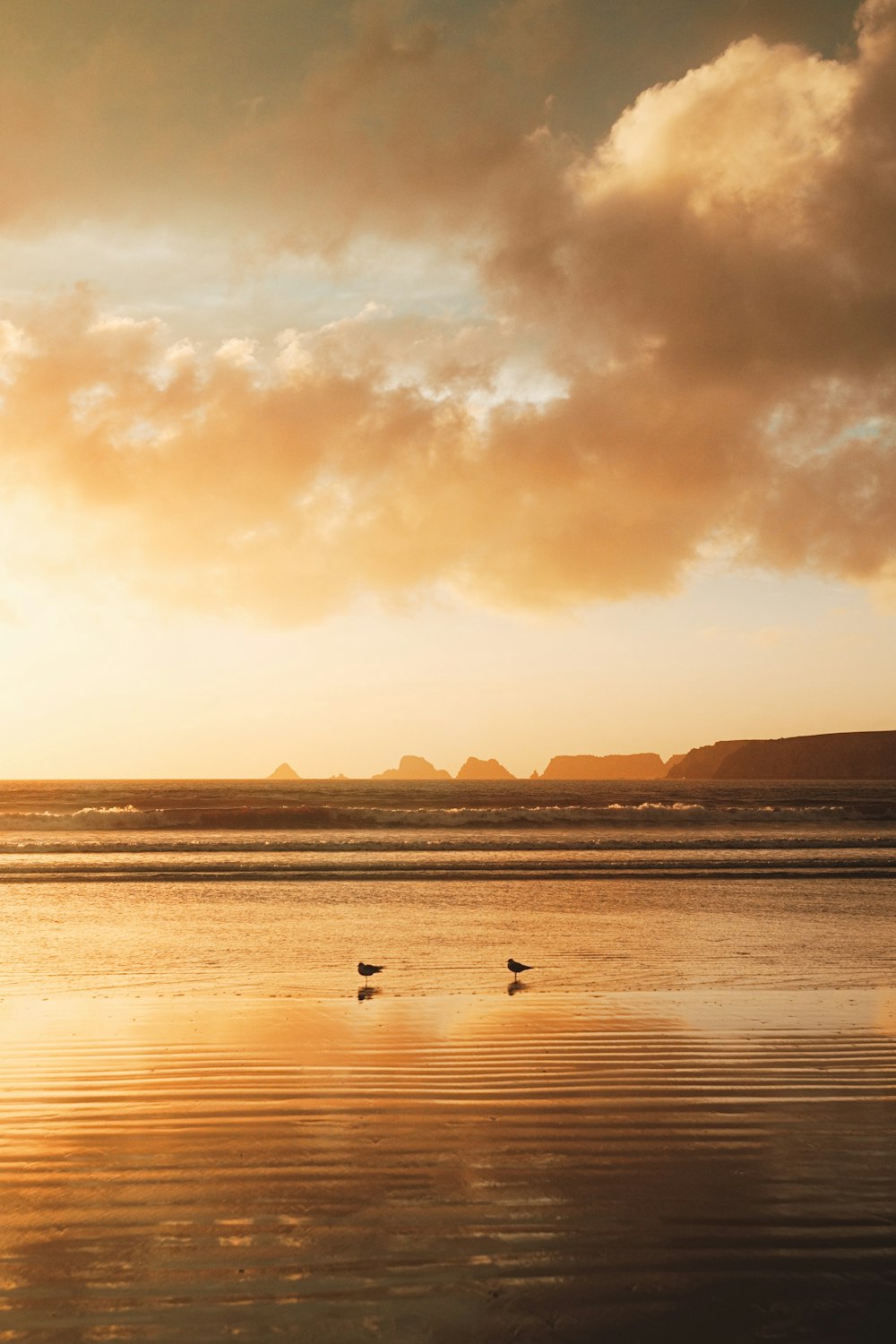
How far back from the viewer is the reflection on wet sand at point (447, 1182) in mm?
4027

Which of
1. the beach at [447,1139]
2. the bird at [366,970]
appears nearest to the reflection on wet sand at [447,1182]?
the beach at [447,1139]

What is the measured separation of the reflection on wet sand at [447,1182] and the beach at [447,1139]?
0.06ft

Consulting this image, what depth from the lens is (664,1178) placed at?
5.35 metres

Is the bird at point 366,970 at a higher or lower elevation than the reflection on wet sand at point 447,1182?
lower

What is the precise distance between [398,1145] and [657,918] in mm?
11747

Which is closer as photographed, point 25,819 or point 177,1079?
point 177,1079


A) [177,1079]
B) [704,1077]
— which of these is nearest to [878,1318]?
[704,1077]

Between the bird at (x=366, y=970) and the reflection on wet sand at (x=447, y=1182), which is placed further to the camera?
the bird at (x=366, y=970)

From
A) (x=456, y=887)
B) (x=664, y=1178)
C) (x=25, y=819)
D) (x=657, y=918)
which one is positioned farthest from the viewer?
(x=25, y=819)

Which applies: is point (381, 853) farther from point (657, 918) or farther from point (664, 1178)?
point (664, 1178)

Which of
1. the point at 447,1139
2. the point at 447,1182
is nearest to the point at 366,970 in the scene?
the point at 447,1139

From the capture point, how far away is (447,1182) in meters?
5.32

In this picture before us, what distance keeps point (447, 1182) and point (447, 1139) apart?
70 centimetres

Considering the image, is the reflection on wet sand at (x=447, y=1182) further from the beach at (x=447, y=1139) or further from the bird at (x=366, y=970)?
the bird at (x=366, y=970)
